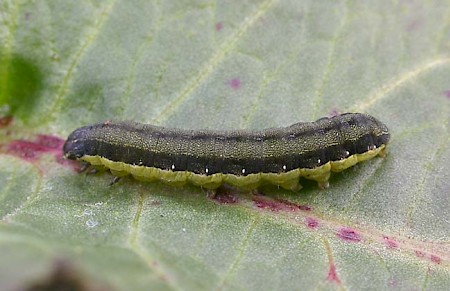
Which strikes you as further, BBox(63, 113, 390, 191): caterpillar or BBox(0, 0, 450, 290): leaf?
BBox(63, 113, 390, 191): caterpillar

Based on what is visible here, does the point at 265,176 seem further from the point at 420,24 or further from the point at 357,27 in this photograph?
the point at 420,24

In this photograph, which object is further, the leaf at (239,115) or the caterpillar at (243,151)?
the caterpillar at (243,151)

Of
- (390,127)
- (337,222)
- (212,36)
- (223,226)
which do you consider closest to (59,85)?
(212,36)

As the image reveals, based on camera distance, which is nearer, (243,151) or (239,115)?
(243,151)

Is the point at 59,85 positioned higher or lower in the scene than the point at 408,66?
lower
